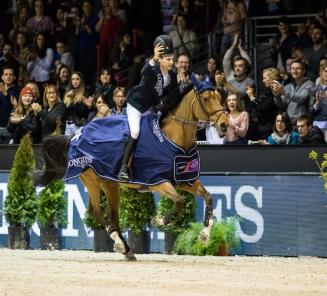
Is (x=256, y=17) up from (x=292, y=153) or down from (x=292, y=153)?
up

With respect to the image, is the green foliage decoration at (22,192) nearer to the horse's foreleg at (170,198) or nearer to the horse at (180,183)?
the horse at (180,183)

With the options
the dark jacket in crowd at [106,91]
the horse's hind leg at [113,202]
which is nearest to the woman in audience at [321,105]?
the horse's hind leg at [113,202]

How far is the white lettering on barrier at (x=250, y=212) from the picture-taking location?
649 inches

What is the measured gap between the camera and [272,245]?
1638cm

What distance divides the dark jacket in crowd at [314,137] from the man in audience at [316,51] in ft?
6.79

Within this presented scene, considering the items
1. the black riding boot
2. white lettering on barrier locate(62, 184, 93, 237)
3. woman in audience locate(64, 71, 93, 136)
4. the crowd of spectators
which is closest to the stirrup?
the black riding boot

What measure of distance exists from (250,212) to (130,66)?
247 inches

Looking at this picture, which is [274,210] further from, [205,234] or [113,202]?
[113,202]

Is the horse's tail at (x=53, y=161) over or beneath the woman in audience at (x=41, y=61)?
beneath

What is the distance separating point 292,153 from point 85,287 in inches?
215

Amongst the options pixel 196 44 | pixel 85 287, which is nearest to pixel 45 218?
pixel 196 44

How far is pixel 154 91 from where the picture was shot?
49.9 ft

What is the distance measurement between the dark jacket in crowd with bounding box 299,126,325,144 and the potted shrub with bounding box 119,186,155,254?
2.33 m

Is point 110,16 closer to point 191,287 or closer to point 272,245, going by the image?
point 272,245
